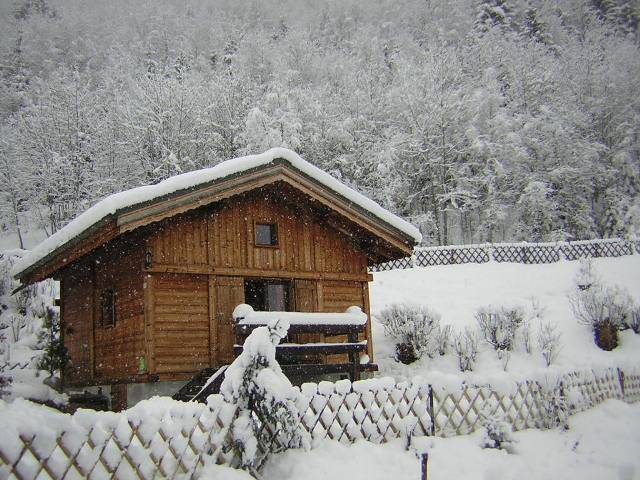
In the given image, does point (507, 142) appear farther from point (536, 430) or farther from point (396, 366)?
point (536, 430)

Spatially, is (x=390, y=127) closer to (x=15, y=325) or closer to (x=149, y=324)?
(x=15, y=325)

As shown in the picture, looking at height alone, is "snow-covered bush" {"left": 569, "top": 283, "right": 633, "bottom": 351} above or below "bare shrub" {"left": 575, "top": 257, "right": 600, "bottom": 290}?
below

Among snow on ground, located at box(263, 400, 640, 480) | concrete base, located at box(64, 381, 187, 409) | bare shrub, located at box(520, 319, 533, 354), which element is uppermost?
bare shrub, located at box(520, 319, 533, 354)

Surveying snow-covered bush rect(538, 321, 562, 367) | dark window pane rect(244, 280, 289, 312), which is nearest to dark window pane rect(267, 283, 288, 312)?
dark window pane rect(244, 280, 289, 312)

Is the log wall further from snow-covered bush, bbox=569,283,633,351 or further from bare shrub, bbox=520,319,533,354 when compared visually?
snow-covered bush, bbox=569,283,633,351

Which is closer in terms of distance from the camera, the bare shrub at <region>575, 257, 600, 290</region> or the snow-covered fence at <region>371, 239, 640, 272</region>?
the bare shrub at <region>575, 257, 600, 290</region>

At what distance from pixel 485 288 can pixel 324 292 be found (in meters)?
13.4

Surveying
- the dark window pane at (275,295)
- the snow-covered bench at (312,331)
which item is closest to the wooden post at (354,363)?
the snow-covered bench at (312,331)

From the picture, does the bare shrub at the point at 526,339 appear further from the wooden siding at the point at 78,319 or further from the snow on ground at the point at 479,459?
the wooden siding at the point at 78,319

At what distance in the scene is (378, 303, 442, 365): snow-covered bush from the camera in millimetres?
18453

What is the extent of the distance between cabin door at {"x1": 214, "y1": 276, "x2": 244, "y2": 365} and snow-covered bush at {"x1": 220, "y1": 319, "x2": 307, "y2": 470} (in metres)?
6.63

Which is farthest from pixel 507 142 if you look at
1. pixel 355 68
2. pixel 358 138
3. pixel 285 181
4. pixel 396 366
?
pixel 285 181

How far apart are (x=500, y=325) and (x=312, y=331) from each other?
902 centimetres

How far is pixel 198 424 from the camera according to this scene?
6.50 meters
